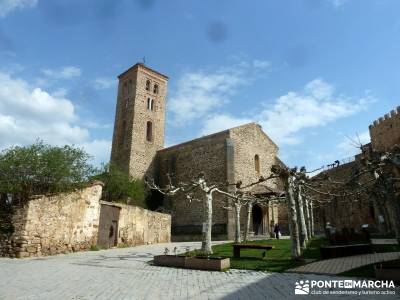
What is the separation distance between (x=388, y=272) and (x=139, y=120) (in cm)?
3131

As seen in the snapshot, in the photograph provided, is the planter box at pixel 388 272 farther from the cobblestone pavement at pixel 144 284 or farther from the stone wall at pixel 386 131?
the stone wall at pixel 386 131

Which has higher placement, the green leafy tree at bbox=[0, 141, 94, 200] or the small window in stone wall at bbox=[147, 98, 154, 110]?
the small window in stone wall at bbox=[147, 98, 154, 110]

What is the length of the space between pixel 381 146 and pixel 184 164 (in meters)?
18.4

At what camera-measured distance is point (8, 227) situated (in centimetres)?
1299

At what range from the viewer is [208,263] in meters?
8.70

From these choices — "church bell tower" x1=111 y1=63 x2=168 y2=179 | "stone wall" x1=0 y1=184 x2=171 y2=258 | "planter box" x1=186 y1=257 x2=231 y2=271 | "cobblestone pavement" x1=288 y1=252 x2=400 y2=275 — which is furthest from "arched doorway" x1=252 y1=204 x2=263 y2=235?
"planter box" x1=186 y1=257 x2=231 y2=271

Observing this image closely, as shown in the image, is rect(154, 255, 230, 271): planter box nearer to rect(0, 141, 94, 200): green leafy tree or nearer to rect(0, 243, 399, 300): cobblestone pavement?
rect(0, 243, 399, 300): cobblestone pavement

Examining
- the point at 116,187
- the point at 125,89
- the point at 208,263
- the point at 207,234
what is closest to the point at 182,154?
the point at 116,187

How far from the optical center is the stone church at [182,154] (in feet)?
87.7

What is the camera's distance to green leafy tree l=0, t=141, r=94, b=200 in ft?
44.0

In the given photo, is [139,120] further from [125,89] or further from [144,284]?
[144,284]

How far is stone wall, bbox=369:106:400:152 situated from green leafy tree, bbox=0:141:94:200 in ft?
78.1

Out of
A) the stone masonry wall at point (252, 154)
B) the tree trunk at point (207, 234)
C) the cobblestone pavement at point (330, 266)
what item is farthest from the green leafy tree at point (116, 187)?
the cobblestone pavement at point (330, 266)

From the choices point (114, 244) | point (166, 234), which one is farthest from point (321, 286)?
point (166, 234)
